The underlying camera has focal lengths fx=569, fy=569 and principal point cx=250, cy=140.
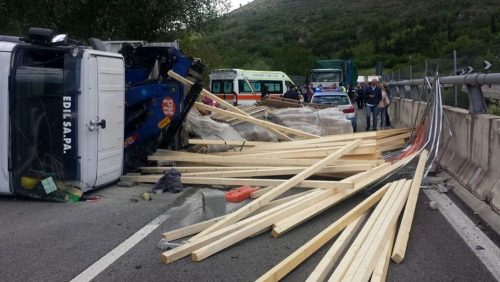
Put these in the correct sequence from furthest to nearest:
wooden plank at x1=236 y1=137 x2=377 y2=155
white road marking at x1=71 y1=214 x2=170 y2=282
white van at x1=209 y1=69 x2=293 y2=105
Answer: white van at x1=209 y1=69 x2=293 y2=105, wooden plank at x1=236 y1=137 x2=377 y2=155, white road marking at x1=71 y1=214 x2=170 y2=282

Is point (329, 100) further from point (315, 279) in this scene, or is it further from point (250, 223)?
point (315, 279)

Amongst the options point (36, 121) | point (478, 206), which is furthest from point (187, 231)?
point (478, 206)

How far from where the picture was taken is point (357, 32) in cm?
10400

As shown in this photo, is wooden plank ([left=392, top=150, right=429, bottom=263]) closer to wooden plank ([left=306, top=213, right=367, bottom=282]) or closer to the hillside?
wooden plank ([left=306, top=213, right=367, bottom=282])

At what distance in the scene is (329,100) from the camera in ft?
63.0

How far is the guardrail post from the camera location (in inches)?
350

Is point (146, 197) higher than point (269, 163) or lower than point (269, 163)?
lower

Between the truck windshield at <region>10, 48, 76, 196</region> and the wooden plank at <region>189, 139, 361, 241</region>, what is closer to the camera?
the wooden plank at <region>189, 139, 361, 241</region>

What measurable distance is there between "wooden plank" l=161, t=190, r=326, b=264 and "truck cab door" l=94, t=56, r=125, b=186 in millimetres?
3012

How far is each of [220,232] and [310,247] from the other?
3.34 ft

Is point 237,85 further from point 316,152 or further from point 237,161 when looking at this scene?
point 316,152

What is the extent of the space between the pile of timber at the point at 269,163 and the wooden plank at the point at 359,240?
131 centimetres

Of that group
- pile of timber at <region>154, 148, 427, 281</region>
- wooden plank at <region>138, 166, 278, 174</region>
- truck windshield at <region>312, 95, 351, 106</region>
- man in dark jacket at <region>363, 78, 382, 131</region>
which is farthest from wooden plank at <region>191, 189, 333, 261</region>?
man in dark jacket at <region>363, 78, 382, 131</region>

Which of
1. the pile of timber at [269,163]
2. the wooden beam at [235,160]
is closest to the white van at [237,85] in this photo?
the pile of timber at [269,163]
